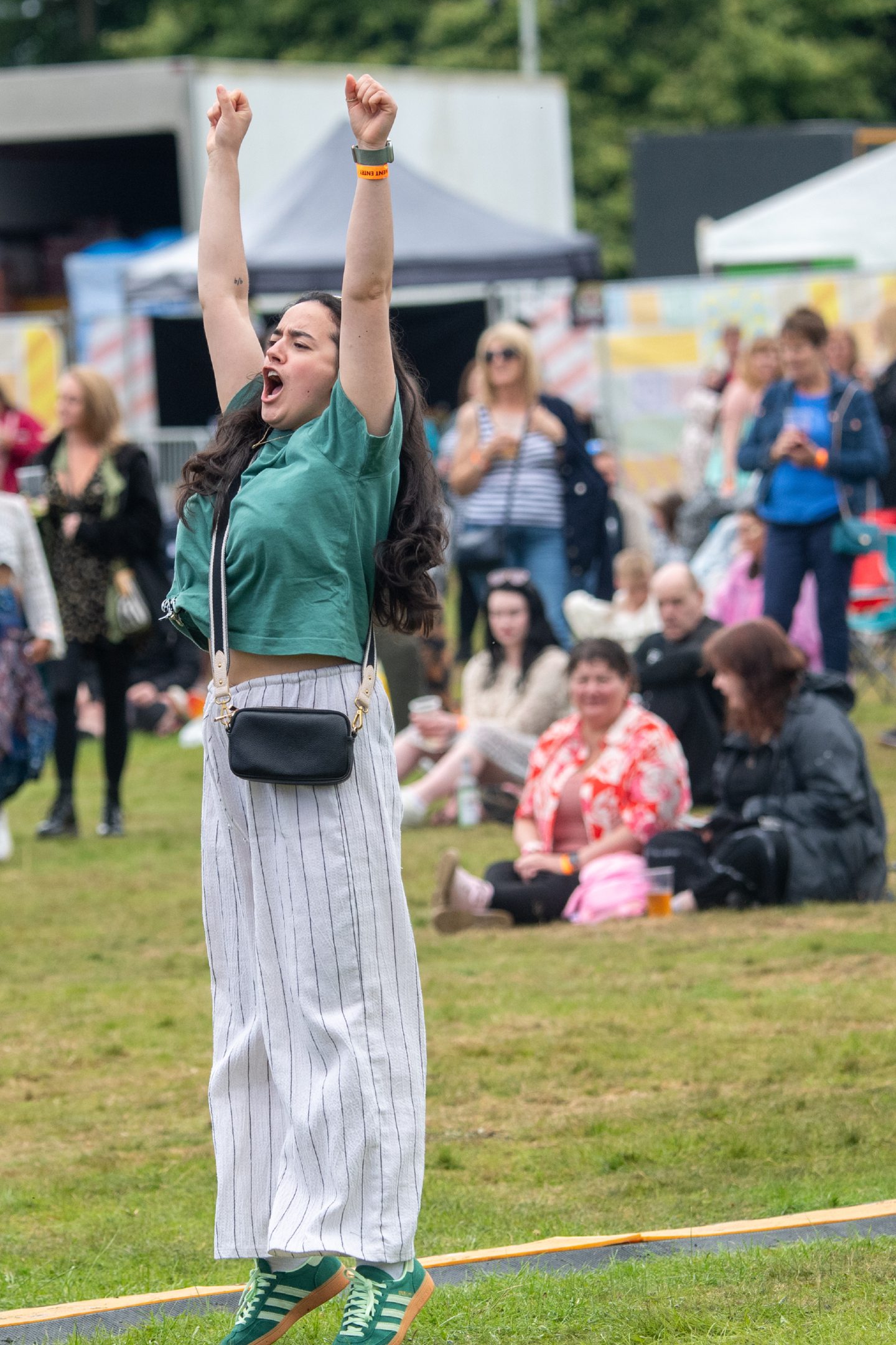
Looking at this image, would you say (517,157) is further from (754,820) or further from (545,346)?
(754,820)

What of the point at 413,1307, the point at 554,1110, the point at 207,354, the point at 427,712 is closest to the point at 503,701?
the point at 427,712

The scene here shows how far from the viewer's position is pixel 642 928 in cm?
708

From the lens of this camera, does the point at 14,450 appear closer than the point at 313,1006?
No

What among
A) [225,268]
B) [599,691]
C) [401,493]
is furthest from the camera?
[599,691]

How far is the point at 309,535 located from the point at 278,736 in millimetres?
335

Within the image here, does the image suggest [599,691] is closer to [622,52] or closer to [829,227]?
[829,227]

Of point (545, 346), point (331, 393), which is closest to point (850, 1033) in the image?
point (331, 393)

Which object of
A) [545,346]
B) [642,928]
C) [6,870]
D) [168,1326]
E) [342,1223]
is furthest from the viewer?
[545,346]

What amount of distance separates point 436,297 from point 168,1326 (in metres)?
18.0

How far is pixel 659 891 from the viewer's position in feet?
23.9

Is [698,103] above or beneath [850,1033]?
above

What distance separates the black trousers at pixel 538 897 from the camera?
7469 mm

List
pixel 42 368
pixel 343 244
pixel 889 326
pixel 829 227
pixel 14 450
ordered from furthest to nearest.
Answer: pixel 829 227 < pixel 42 368 < pixel 343 244 < pixel 889 326 < pixel 14 450

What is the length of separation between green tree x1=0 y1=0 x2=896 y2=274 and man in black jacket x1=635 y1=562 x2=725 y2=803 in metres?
27.6
